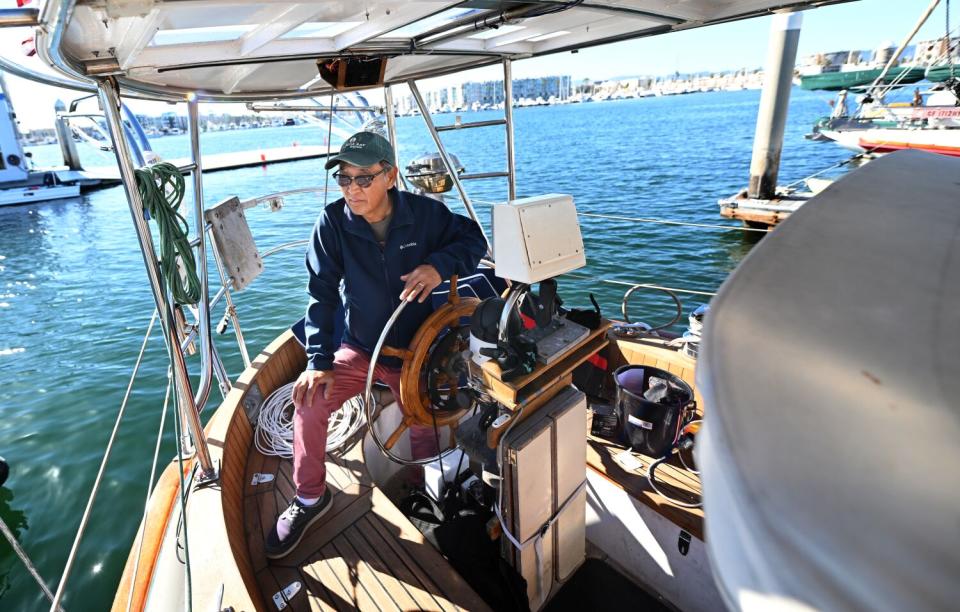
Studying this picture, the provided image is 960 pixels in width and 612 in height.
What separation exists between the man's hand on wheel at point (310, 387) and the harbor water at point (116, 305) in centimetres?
174

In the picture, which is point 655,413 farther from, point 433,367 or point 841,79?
point 841,79

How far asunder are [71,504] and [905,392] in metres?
5.41

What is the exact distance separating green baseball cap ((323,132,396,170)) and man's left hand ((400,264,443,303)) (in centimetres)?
44

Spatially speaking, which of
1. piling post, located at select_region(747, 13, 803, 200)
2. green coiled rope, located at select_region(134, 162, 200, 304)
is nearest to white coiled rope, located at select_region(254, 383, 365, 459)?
green coiled rope, located at select_region(134, 162, 200, 304)

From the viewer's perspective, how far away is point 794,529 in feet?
1.18

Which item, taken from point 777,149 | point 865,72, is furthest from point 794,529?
point 865,72

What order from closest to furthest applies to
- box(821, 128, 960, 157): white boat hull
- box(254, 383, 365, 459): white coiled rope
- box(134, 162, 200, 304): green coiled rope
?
box(134, 162, 200, 304): green coiled rope
box(254, 383, 365, 459): white coiled rope
box(821, 128, 960, 157): white boat hull

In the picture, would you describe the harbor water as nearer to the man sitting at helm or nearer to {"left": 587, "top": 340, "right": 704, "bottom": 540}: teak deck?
the man sitting at helm

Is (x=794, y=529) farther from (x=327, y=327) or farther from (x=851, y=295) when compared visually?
(x=327, y=327)

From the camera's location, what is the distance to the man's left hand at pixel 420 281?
168cm

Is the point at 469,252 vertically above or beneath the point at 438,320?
above

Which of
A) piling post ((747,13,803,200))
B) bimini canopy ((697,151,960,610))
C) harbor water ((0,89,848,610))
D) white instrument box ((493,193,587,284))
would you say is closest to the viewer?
bimini canopy ((697,151,960,610))

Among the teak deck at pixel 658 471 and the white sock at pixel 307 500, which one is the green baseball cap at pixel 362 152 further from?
the teak deck at pixel 658 471

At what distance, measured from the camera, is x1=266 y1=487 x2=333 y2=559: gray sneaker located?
5.90ft
